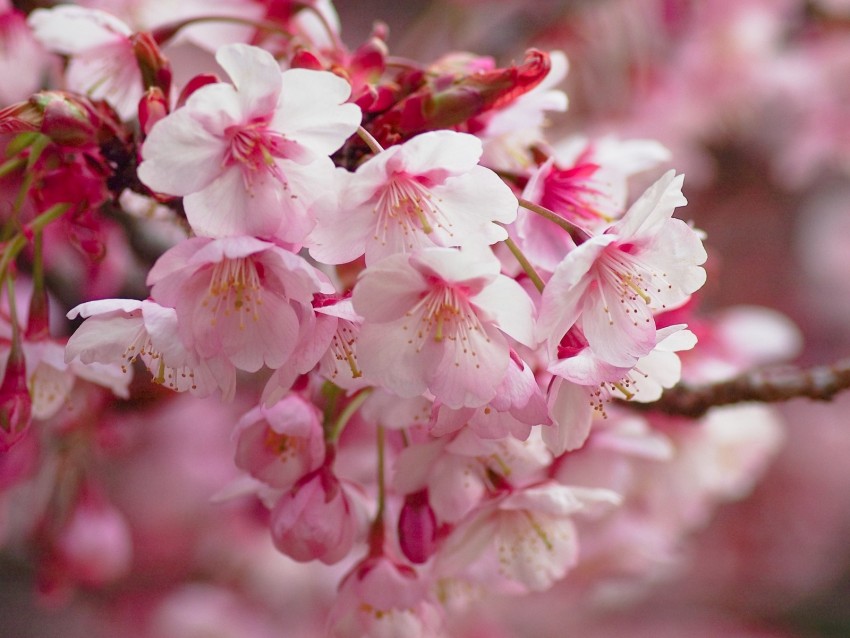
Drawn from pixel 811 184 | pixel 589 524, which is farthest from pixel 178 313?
pixel 811 184

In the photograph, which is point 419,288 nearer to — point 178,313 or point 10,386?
point 178,313

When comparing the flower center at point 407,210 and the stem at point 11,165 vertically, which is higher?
the flower center at point 407,210

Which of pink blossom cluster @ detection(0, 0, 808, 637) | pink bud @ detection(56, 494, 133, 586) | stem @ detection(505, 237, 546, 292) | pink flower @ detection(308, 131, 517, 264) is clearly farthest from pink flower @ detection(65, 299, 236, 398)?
pink bud @ detection(56, 494, 133, 586)

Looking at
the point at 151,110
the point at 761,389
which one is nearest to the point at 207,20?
the point at 151,110

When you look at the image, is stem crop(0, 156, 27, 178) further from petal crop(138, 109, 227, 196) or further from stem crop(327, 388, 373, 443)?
stem crop(327, 388, 373, 443)

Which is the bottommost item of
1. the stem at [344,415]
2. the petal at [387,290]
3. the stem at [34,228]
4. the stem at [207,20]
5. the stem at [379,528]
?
the stem at [379,528]

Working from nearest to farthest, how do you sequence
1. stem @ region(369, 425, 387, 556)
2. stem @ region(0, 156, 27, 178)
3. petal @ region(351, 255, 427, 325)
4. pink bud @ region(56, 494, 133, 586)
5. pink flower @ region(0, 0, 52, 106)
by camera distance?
petal @ region(351, 255, 427, 325), stem @ region(0, 156, 27, 178), stem @ region(369, 425, 387, 556), pink flower @ region(0, 0, 52, 106), pink bud @ region(56, 494, 133, 586)

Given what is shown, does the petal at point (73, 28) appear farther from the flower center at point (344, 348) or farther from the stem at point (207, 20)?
the flower center at point (344, 348)

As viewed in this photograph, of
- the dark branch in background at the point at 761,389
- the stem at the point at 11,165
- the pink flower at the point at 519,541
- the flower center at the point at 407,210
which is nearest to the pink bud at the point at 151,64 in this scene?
the stem at the point at 11,165
